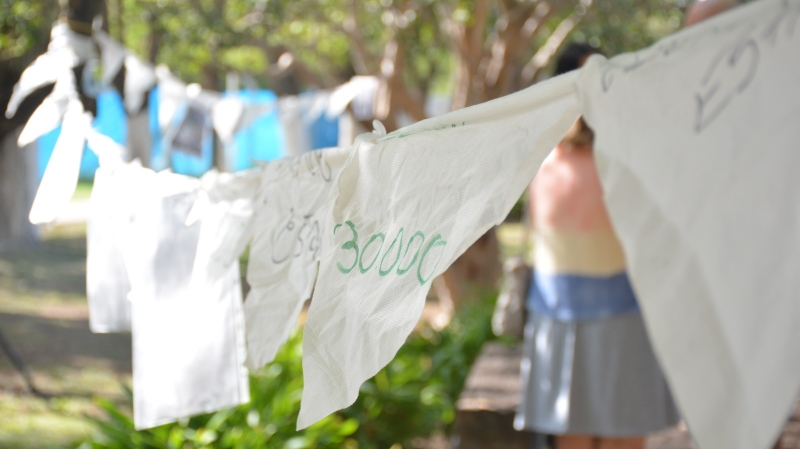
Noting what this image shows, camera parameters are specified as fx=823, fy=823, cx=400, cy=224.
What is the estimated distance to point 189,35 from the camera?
758cm

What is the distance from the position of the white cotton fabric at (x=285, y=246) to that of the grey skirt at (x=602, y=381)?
1404 mm

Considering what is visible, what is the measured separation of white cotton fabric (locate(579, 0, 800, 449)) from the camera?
2.92ft

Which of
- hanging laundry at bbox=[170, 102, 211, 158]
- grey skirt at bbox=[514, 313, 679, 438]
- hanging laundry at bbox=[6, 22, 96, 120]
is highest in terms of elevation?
hanging laundry at bbox=[6, 22, 96, 120]

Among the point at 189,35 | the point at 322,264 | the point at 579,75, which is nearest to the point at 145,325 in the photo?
the point at 322,264

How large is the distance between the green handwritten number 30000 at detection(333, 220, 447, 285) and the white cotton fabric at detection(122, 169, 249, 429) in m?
0.72

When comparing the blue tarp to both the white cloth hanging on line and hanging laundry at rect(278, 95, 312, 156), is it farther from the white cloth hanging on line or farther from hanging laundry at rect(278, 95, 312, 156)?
the white cloth hanging on line

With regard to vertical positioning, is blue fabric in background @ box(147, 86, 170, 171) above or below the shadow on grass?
above

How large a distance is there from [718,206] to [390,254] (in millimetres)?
479

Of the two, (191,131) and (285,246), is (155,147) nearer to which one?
(191,131)

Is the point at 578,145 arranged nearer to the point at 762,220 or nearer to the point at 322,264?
the point at 322,264

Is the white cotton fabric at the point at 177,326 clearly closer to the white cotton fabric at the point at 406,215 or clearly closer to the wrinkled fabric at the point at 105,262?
the wrinkled fabric at the point at 105,262

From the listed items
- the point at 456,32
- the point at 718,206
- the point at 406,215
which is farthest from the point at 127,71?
the point at 718,206

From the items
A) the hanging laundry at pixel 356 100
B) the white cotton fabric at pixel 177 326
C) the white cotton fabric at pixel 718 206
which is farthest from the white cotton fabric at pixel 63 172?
the hanging laundry at pixel 356 100

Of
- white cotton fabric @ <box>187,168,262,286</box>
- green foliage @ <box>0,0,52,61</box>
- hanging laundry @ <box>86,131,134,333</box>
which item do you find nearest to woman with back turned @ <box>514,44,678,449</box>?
white cotton fabric @ <box>187,168,262,286</box>
